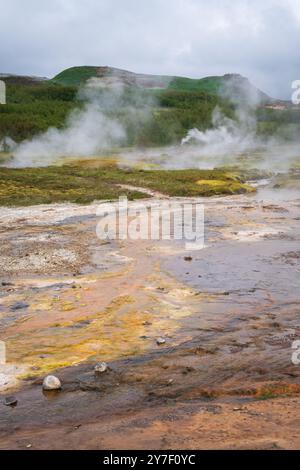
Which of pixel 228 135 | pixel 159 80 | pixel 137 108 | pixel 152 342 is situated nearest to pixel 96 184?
pixel 152 342

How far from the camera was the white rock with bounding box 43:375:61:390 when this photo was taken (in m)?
7.44

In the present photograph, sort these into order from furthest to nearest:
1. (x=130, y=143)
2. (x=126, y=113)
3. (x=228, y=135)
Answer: (x=126, y=113), (x=228, y=135), (x=130, y=143)

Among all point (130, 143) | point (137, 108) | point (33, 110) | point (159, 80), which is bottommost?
point (130, 143)

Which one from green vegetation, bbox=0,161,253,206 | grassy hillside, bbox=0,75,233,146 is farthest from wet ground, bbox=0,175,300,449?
grassy hillside, bbox=0,75,233,146

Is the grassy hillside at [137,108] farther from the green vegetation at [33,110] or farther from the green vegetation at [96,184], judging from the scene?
the green vegetation at [96,184]

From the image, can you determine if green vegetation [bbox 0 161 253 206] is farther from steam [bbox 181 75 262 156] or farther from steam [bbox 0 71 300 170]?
steam [bbox 181 75 262 156]

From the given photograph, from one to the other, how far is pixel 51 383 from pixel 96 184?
30082 millimetres

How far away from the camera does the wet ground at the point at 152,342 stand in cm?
612

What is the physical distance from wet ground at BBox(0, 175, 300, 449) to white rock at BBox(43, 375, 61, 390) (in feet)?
0.48

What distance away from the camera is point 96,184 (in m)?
36.9

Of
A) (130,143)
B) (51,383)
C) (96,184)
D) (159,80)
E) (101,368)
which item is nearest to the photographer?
(51,383)

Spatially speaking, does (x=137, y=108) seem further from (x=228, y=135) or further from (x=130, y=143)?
(x=228, y=135)

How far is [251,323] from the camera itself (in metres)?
10.1

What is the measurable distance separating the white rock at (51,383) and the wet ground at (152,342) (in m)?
0.15
